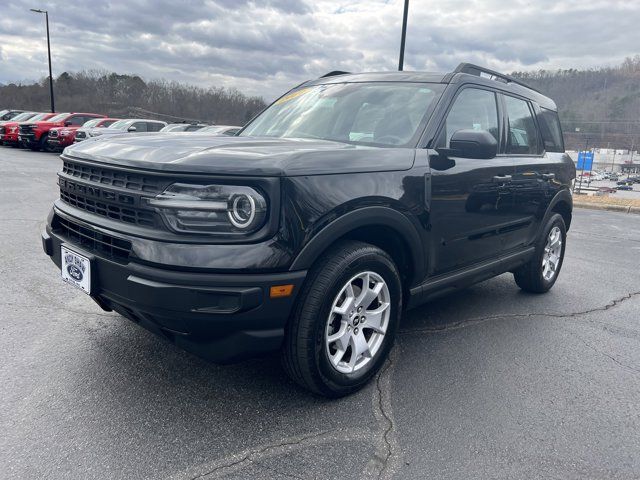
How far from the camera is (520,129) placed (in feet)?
14.3

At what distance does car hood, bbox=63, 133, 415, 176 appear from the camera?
2.33 m

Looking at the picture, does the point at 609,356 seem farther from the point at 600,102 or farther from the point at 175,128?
the point at 600,102

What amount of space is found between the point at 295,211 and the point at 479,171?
171 cm

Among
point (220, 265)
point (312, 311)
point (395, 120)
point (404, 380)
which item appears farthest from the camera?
point (395, 120)

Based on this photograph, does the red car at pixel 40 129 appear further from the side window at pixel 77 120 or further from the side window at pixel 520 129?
the side window at pixel 520 129

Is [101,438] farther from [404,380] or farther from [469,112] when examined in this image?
[469,112]

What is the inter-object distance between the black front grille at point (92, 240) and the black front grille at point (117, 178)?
Result: 256 millimetres

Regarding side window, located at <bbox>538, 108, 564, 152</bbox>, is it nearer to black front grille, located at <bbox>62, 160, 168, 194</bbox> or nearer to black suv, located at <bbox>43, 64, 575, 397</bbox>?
black suv, located at <bbox>43, 64, 575, 397</bbox>

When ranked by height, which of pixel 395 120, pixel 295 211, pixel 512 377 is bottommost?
pixel 512 377

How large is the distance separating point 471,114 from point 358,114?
822 mm

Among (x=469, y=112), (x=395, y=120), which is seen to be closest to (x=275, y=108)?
(x=395, y=120)

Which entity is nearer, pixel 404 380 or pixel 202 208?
pixel 202 208

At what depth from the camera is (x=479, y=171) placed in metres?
3.54

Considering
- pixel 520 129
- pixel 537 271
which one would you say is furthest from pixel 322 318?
pixel 537 271
